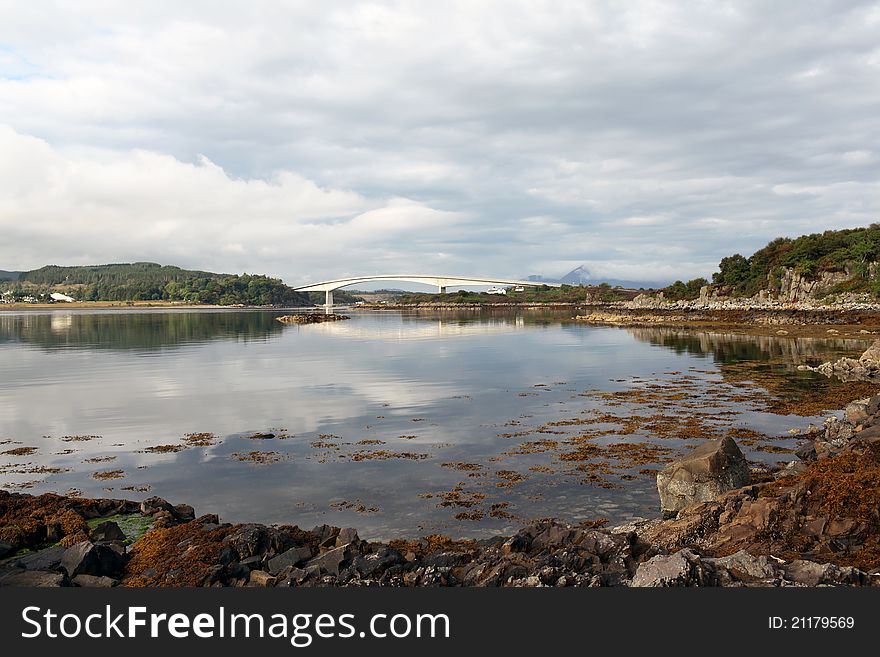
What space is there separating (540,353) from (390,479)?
117ft

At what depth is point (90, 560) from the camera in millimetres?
9289

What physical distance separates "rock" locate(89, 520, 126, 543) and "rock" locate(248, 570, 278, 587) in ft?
11.8

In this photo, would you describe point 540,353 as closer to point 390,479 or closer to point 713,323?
point 390,479

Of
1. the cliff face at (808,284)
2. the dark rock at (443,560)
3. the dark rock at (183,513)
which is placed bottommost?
the dark rock at (183,513)

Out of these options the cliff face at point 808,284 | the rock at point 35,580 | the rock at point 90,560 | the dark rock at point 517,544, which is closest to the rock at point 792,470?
the dark rock at point 517,544

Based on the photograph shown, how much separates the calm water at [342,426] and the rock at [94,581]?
380 centimetres

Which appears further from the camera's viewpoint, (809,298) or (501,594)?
(809,298)

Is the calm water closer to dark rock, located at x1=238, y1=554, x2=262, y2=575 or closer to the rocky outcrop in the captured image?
dark rock, located at x1=238, y1=554, x2=262, y2=575

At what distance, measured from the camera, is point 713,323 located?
82.7m

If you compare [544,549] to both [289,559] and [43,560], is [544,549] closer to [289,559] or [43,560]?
[289,559]

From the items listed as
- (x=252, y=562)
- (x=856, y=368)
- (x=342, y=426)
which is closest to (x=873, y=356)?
(x=856, y=368)

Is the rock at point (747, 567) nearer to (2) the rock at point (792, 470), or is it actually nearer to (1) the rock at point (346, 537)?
(1) the rock at point (346, 537)

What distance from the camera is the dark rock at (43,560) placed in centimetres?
939

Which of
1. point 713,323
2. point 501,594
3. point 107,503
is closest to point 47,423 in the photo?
point 107,503
